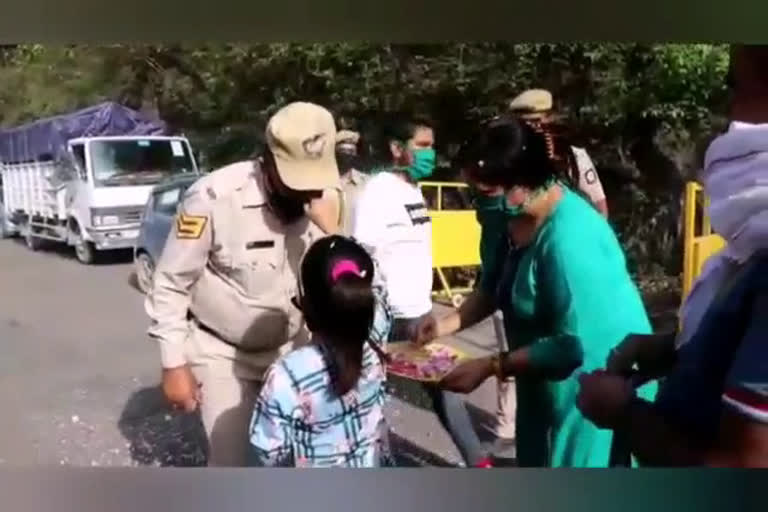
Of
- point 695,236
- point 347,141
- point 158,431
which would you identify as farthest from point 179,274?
point 695,236

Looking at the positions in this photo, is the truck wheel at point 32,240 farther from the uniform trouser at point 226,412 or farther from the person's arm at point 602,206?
the person's arm at point 602,206

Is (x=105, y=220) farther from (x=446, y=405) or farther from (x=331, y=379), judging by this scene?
(x=446, y=405)

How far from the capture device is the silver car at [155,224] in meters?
2.12

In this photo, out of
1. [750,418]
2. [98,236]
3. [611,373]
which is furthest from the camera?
[98,236]

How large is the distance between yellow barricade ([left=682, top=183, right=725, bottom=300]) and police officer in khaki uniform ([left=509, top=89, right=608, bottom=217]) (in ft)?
0.55

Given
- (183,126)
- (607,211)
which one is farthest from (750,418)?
(183,126)

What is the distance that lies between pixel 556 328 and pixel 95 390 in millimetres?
1000

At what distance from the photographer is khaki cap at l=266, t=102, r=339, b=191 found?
2066 mm

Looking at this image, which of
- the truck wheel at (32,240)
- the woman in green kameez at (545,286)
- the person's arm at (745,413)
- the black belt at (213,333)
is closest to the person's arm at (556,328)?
the woman in green kameez at (545,286)

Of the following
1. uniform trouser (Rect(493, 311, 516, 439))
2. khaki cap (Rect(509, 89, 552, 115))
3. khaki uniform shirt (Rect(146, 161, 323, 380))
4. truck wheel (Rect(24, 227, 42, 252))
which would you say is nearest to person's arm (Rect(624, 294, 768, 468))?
uniform trouser (Rect(493, 311, 516, 439))

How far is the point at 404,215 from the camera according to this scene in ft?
7.00

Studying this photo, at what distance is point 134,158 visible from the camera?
6.95ft
